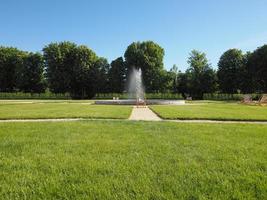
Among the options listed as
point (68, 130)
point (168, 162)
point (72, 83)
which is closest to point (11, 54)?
point (72, 83)

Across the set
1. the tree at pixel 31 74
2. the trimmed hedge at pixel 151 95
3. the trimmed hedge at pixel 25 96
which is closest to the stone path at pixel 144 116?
the trimmed hedge at pixel 151 95

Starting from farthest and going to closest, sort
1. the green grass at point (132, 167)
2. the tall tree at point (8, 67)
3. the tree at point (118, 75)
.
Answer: the tall tree at point (8, 67) → the tree at point (118, 75) → the green grass at point (132, 167)

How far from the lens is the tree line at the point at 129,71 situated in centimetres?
6456

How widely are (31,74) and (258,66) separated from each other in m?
43.2

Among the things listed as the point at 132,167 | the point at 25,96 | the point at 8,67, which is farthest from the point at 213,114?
the point at 8,67

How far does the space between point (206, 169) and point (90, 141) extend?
344cm

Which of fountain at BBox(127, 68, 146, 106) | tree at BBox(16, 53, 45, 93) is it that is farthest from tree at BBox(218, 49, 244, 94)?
tree at BBox(16, 53, 45, 93)

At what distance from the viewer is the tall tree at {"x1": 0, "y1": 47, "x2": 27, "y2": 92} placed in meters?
73.9

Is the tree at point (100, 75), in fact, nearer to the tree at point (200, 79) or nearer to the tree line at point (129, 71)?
the tree line at point (129, 71)

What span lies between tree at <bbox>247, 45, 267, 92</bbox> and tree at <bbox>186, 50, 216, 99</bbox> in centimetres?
725

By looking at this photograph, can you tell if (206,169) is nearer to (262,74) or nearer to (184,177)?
(184,177)

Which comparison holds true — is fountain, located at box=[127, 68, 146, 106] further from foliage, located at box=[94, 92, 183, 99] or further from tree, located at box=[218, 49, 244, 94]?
tree, located at box=[218, 49, 244, 94]

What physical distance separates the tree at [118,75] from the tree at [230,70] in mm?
18385

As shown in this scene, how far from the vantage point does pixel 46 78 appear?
70.8 meters
